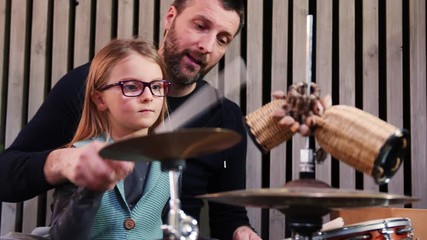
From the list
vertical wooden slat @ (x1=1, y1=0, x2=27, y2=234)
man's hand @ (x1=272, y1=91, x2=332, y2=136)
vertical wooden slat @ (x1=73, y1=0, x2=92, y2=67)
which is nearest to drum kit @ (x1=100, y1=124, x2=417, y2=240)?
man's hand @ (x1=272, y1=91, x2=332, y2=136)

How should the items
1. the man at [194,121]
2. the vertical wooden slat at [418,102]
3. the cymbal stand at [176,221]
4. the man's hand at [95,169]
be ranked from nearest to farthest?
the cymbal stand at [176,221] < the man's hand at [95,169] < the man at [194,121] < the vertical wooden slat at [418,102]

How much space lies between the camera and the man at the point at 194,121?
8.01 feet

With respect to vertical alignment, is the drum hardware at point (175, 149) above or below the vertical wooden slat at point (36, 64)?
below

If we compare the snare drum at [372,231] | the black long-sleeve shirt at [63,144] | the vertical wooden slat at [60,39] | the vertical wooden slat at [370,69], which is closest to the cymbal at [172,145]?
the black long-sleeve shirt at [63,144]

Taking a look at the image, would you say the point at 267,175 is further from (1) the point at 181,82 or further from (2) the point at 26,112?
(2) the point at 26,112

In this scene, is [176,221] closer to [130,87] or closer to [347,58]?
[130,87]

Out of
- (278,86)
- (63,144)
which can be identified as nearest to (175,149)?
(63,144)

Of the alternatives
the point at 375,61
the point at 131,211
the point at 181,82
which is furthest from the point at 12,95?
the point at 375,61

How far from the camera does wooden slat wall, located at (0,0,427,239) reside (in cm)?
Answer: 349

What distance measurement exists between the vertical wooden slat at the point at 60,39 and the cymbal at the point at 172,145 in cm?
256

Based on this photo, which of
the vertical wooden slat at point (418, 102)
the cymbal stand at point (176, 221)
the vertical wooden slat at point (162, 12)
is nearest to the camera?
the cymbal stand at point (176, 221)

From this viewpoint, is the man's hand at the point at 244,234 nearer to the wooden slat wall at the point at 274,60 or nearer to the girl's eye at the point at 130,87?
the wooden slat wall at the point at 274,60

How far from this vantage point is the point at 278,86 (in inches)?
140

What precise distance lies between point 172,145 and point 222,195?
0.92 ft
